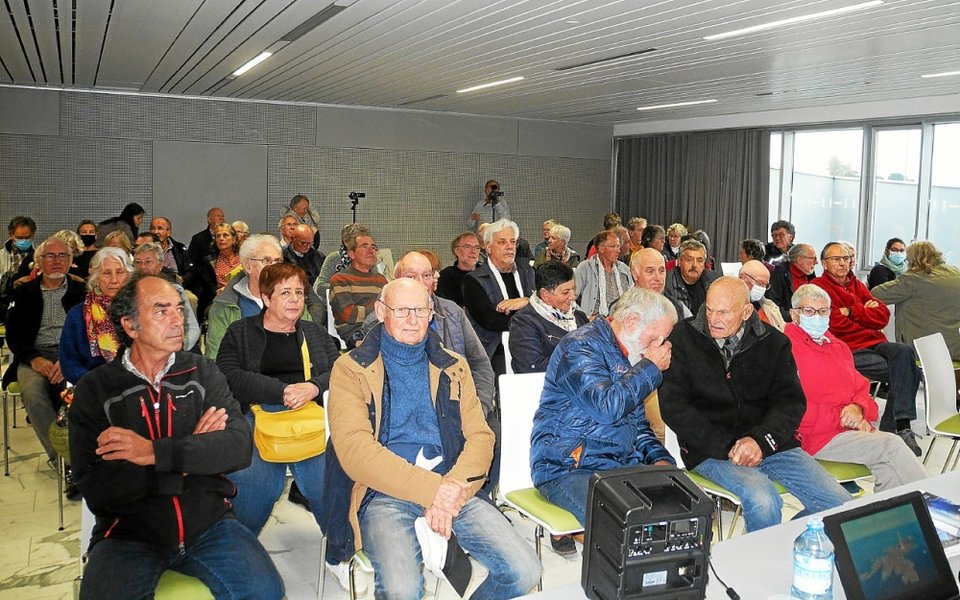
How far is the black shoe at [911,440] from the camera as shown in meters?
5.48

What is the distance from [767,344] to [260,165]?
927 cm

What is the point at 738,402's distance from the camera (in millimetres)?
3576

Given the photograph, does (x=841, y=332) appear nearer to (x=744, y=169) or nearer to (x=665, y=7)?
(x=665, y=7)

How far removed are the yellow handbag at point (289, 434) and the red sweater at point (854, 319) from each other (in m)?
4.07

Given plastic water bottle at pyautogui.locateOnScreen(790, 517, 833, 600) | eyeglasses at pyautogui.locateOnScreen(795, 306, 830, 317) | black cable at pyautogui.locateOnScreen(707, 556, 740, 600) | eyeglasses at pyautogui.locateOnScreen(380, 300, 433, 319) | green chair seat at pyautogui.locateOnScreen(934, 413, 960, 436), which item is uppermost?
eyeglasses at pyautogui.locateOnScreen(380, 300, 433, 319)

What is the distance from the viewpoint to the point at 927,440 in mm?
5898

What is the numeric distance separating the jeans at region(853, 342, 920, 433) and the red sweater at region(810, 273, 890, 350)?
141mm

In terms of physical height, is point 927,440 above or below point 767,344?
below

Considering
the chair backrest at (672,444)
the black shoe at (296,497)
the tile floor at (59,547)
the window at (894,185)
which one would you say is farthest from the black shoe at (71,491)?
the window at (894,185)

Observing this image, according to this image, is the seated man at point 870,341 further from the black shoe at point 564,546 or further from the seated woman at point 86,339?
the seated woman at point 86,339

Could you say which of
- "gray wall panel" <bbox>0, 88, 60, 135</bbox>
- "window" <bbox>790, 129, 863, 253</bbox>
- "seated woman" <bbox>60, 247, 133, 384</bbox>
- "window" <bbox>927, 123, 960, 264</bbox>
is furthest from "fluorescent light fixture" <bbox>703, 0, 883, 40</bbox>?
"gray wall panel" <bbox>0, 88, 60, 135</bbox>

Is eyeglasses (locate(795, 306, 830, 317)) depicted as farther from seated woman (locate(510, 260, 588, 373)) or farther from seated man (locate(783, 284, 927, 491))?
seated woman (locate(510, 260, 588, 373))

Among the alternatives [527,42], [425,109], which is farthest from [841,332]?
[425,109]

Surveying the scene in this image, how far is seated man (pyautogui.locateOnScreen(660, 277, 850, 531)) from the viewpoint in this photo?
3439 millimetres
